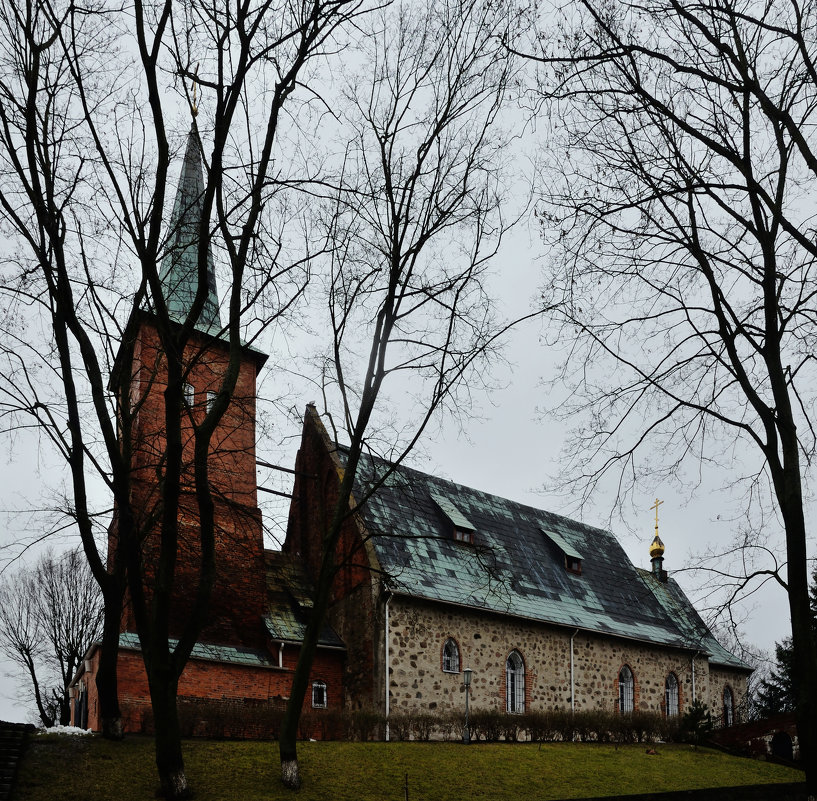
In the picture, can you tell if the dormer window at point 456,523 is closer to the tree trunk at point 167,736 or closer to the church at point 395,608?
the church at point 395,608

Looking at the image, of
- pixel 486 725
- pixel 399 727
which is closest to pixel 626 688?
pixel 486 725

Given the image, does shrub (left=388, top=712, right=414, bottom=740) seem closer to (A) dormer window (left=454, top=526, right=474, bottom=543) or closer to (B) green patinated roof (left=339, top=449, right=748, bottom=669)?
(B) green patinated roof (left=339, top=449, right=748, bottom=669)

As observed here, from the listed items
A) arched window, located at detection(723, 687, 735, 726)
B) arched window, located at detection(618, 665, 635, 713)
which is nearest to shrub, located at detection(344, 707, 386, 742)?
arched window, located at detection(618, 665, 635, 713)

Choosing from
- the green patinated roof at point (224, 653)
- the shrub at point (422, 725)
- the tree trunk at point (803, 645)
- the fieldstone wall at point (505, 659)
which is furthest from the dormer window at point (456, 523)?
the tree trunk at point (803, 645)

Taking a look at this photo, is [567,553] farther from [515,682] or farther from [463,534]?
[515,682]

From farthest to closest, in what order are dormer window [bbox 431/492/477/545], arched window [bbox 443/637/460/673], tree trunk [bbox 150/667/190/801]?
dormer window [bbox 431/492/477/545] < arched window [bbox 443/637/460/673] < tree trunk [bbox 150/667/190/801]

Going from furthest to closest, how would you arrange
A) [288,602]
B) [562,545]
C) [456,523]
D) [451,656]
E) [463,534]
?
[562,545] < [463,534] < [456,523] < [288,602] < [451,656]

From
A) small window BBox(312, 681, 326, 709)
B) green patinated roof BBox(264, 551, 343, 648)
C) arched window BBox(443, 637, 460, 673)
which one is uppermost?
green patinated roof BBox(264, 551, 343, 648)

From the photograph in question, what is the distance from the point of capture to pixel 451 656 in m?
23.6

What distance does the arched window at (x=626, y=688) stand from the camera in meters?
27.7

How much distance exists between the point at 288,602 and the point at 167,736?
11.8 meters

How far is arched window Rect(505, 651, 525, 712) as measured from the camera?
2477 cm

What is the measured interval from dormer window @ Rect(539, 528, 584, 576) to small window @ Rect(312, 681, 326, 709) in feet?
33.8

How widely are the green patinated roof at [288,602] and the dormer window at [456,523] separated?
14.9 feet
